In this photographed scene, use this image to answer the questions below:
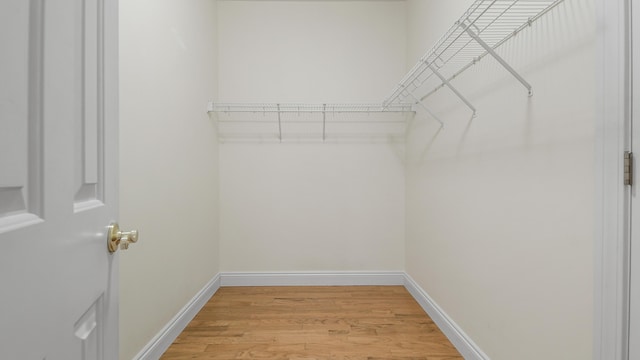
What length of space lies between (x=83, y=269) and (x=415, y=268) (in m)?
2.30

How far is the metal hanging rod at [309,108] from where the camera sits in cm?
247

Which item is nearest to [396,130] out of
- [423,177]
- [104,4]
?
[423,177]

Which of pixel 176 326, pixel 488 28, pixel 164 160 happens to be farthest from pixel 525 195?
pixel 176 326

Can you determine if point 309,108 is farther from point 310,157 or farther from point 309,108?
Answer: point 310,157

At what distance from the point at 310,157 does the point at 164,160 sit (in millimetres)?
1260

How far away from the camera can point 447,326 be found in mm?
1783

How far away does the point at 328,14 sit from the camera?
8.59 feet

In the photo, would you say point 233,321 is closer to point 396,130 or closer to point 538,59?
point 396,130

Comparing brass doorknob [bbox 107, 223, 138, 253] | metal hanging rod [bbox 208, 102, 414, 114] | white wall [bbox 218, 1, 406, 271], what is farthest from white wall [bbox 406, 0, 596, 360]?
brass doorknob [bbox 107, 223, 138, 253]

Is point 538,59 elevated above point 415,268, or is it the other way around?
point 538,59

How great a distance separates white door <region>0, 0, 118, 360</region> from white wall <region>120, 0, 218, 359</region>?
0.80 metres

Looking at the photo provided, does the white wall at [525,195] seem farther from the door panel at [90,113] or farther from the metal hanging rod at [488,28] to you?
the door panel at [90,113]

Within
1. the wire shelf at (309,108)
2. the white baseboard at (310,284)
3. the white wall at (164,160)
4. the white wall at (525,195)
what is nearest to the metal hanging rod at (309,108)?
the wire shelf at (309,108)

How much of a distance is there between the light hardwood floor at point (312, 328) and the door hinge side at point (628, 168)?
1.31m
